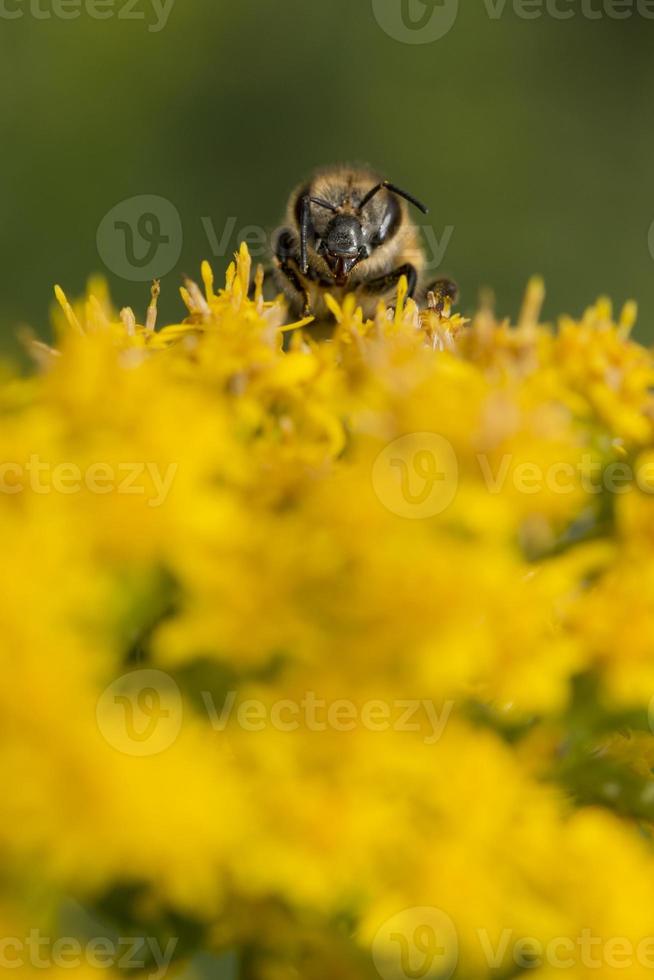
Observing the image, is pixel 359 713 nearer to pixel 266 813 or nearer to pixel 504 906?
pixel 266 813

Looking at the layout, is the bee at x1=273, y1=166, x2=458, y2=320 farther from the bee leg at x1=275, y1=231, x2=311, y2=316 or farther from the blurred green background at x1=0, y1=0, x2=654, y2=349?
the blurred green background at x1=0, y1=0, x2=654, y2=349

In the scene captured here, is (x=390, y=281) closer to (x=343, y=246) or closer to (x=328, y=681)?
(x=343, y=246)

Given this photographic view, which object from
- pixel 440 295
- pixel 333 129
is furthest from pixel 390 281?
pixel 333 129

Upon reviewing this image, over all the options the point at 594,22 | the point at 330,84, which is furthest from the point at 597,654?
the point at 594,22

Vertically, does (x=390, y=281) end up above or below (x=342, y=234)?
below

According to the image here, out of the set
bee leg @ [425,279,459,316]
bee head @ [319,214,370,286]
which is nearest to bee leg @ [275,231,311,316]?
bee head @ [319,214,370,286]

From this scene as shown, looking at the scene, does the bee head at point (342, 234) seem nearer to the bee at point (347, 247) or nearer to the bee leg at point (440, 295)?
the bee at point (347, 247)
